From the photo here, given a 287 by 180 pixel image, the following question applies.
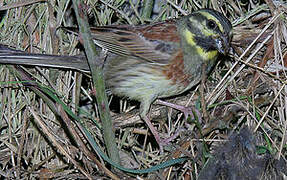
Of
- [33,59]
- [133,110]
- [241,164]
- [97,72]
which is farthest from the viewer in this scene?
[133,110]

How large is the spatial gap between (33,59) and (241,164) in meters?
1.24

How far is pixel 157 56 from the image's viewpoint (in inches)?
117

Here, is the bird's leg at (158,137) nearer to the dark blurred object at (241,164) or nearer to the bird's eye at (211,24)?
the dark blurred object at (241,164)

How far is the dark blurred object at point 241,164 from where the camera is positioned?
2.53 meters

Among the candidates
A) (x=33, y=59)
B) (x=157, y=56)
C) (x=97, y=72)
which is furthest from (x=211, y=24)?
(x=33, y=59)

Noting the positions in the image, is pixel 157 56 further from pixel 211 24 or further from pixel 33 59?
pixel 33 59

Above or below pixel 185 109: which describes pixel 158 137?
below

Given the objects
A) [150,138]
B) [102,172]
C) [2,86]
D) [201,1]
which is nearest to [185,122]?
[150,138]

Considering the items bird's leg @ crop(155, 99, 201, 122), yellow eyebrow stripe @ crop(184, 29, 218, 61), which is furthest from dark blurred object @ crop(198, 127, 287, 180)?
yellow eyebrow stripe @ crop(184, 29, 218, 61)

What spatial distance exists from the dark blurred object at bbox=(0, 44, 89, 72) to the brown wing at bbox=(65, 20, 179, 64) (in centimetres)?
21

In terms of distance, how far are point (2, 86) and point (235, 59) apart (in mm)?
1323

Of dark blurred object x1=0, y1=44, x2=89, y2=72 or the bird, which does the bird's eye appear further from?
dark blurred object x1=0, y1=44, x2=89, y2=72

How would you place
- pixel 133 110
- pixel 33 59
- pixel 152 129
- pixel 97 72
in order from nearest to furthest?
pixel 97 72 → pixel 33 59 → pixel 152 129 → pixel 133 110

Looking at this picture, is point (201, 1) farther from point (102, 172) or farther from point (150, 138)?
point (102, 172)
